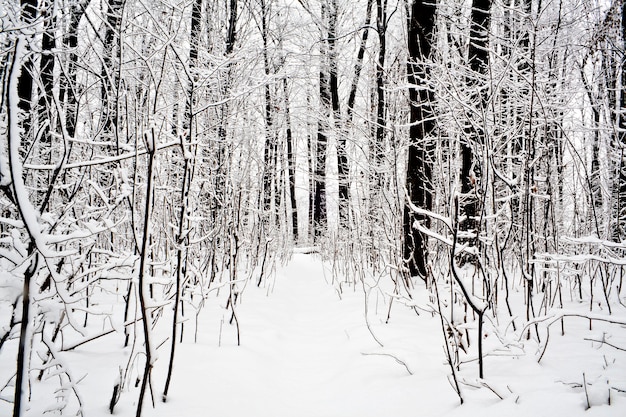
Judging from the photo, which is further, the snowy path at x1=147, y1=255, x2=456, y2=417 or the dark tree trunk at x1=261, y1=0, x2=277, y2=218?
the dark tree trunk at x1=261, y1=0, x2=277, y2=218

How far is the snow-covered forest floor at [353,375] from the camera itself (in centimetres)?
139

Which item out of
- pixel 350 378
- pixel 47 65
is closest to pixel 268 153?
pixel 47 65

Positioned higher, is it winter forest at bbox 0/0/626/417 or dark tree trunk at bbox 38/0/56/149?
dark tree trunk at bbox 38/0/56/149

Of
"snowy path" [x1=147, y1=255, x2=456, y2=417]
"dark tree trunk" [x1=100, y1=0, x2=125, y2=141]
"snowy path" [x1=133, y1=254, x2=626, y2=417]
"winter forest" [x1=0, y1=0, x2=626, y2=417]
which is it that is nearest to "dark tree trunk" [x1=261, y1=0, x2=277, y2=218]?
"winter forest" [x1=0, y1=0, x2=626, y2=417]

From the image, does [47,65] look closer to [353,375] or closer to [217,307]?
[217,307]

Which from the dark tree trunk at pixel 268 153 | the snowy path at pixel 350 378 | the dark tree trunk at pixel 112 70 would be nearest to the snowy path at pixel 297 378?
the snowy path at pixel 350 378

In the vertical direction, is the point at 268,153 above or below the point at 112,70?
above

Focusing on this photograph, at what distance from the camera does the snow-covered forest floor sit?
1395mm

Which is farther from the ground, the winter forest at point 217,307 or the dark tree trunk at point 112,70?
the dark tree trunk at point 112,70

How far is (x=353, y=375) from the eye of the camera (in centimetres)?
211

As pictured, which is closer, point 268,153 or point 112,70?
point 112,70

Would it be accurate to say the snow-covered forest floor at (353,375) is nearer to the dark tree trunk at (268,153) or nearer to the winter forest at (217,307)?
the winter forest at (217,307)

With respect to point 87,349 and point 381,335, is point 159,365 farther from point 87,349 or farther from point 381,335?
point 381,335

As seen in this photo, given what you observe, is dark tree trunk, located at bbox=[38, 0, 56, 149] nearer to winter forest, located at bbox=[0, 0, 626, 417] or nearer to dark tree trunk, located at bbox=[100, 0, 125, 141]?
winter forest, located at bbox=[0, 0, 626, 417]
